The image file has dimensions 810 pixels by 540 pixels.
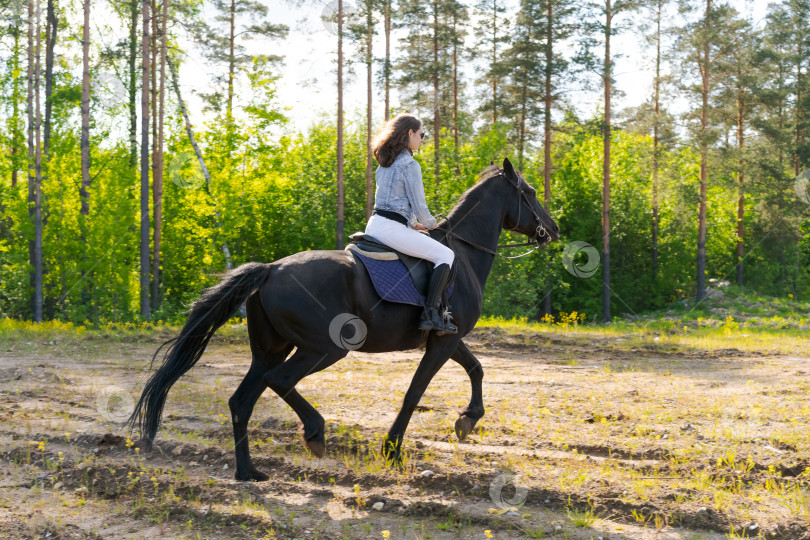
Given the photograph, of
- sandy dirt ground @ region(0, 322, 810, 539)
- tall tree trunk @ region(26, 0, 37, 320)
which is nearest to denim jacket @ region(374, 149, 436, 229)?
sandy dirt ground @ region(0, 322, 810, 539)

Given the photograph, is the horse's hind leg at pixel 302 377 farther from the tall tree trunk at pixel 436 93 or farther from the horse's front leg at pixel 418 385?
the tall tree trunk at pixel 436 93

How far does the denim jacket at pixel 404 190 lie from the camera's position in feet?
19.6

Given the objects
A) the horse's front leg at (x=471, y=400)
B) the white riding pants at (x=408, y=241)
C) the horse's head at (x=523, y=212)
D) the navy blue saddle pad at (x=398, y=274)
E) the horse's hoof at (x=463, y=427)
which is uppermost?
the horse's head at (x=523, y=212)

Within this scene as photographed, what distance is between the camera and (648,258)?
3597 centimetres

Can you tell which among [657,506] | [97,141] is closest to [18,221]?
[97,141]

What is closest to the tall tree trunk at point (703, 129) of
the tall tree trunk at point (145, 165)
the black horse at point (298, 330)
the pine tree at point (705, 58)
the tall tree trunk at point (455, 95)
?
the pine tree at point (705, 58)

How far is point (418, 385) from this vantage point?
20.0 ft

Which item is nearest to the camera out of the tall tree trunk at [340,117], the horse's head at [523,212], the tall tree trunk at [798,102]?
the horse's head at [523,212]

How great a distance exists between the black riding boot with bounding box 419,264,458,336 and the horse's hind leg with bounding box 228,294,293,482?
1.29 m

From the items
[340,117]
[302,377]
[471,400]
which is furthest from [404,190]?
[340,117]

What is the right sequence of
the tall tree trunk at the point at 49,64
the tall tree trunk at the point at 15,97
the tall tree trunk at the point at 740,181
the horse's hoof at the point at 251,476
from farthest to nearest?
the tall tree trunk at the point at 740,181 → the tall tree trunk at the point at 15,97 → the tall tree trunk at the point at 49,64 → the horse's hoof at the point at 251,476

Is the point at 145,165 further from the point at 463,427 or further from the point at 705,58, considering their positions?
the point at 705,58

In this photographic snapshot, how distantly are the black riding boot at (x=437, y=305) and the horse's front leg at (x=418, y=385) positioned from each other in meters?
0.17

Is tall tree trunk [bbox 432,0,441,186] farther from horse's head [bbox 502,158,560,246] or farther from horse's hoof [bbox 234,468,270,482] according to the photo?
horse's hoof [bbox 234,468,270,482]
